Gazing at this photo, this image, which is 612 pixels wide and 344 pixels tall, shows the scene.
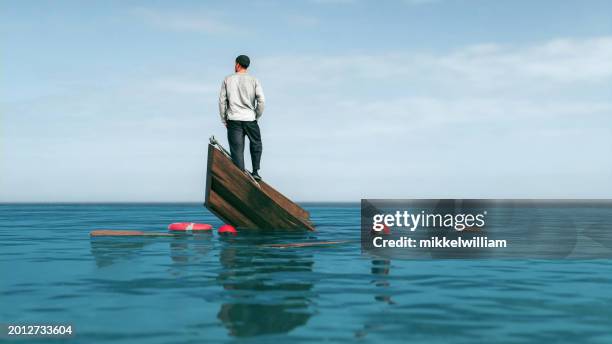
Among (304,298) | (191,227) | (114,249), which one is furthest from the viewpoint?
(191,227)

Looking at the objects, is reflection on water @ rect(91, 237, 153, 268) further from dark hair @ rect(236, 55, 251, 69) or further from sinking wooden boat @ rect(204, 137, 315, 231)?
dark hair @ rect(236, 55, 251, 69)

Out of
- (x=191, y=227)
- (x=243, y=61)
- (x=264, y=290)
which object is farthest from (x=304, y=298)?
(x=191, y=227)

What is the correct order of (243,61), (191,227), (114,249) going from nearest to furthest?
(114,249) < (243,61) < (191,227)

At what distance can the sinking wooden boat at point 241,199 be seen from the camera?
13.0 meters

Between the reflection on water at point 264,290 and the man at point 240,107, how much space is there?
2973 millimetres

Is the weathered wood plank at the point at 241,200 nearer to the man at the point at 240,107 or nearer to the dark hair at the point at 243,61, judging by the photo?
the man at the point at 240,107

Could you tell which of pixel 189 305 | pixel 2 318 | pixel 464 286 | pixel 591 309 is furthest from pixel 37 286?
pixel 591 309

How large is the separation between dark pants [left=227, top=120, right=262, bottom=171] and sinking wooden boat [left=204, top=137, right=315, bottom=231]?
18 centimetres

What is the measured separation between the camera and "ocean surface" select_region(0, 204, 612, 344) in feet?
15.5

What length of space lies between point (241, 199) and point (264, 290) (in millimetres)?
7122

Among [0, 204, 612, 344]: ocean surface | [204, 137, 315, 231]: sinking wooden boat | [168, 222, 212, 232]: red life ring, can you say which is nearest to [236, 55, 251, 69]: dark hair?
[204, 137, 315, 231]: sinking wooden boat

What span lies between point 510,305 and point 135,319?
3371 millimetres

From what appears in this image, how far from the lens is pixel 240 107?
1271 centimetres

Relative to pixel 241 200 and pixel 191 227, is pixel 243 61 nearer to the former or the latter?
pixel 241 200
